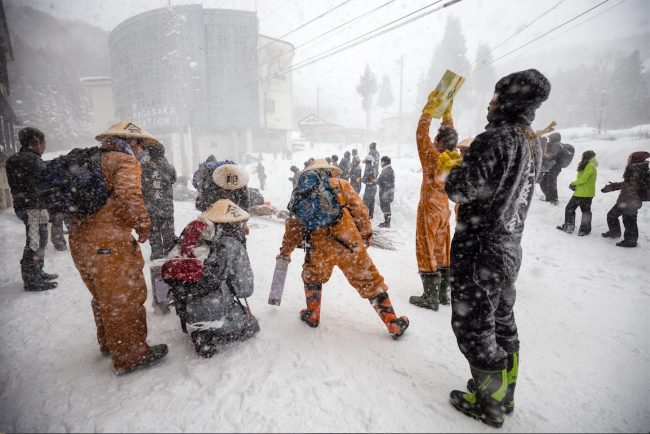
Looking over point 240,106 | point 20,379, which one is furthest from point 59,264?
point 240,106

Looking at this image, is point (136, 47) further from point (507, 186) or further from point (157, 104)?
point (507, 186)

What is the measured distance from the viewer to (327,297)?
154 inches

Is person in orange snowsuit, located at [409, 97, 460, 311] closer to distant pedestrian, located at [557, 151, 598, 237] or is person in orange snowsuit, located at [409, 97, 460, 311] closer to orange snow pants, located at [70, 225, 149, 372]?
orange snow pants, located at [70, 225, 149, 372]

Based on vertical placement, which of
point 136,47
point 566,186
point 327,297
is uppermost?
point 136,47

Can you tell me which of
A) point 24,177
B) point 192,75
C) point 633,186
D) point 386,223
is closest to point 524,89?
point 24,177

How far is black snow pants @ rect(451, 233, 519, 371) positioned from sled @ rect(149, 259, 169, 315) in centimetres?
307

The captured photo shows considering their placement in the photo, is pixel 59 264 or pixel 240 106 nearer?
pixel 59 264

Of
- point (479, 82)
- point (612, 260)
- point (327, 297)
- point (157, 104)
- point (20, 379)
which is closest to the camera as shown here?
point (20, 379)

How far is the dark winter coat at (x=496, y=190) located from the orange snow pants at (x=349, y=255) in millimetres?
985

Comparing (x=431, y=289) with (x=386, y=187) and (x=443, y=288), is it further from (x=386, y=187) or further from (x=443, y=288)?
(x=386, y=187)

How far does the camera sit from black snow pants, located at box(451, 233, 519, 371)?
1.81m

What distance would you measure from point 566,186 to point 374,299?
10464 mm

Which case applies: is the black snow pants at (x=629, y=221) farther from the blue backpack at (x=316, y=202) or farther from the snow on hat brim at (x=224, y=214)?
the snow on hat brim at (x=224, y=214)

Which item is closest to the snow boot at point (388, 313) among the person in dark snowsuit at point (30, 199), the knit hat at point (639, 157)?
the person in dark snowsuit at point (30, 199)
